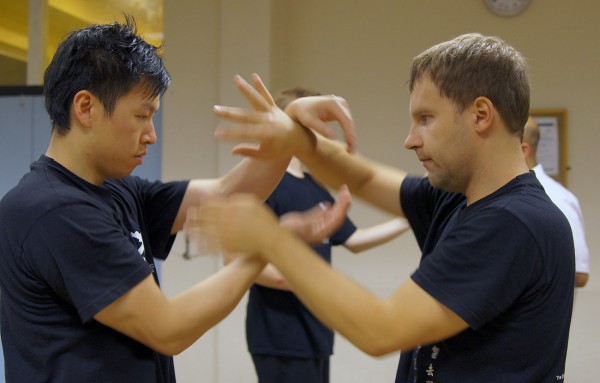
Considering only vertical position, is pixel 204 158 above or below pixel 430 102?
below

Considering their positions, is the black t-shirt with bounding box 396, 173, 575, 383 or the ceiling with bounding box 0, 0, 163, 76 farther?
the ceiling with bounding box 0, 0, 163, 76

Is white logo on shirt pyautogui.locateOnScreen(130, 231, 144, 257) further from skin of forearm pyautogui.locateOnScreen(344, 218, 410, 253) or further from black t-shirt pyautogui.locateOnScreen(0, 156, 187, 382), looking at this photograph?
skin of forearm pyautogui.locateOnScreen(344, 218, 410, 253)

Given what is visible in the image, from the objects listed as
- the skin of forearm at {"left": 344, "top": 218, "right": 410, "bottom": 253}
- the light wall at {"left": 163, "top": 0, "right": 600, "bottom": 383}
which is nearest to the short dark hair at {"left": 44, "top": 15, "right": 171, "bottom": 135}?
the skin of forearm at {"left": 344, "top": 218, "right": 410, "bottom": 253}

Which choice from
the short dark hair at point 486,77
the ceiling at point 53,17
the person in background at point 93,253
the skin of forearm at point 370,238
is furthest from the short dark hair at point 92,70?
the ceiling at point 53,17

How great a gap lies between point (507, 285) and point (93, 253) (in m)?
0.78

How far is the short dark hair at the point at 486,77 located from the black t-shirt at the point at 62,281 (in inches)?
27.9

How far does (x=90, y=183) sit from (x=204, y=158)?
2818 millimetres

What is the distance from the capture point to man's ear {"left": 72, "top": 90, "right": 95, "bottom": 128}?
4.78ft

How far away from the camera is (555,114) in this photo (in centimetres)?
412

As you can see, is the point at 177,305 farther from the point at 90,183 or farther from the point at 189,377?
the point at 189,377

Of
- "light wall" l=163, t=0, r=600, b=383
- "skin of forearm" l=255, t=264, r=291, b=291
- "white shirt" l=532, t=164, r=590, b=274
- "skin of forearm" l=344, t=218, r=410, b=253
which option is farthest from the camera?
"light wall" l=163, t=0, r=600, b=383

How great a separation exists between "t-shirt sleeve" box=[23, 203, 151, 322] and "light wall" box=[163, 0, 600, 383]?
2.83 m

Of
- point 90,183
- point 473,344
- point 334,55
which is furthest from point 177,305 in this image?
point 334,55

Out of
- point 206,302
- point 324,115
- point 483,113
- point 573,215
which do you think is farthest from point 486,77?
point 573,215
